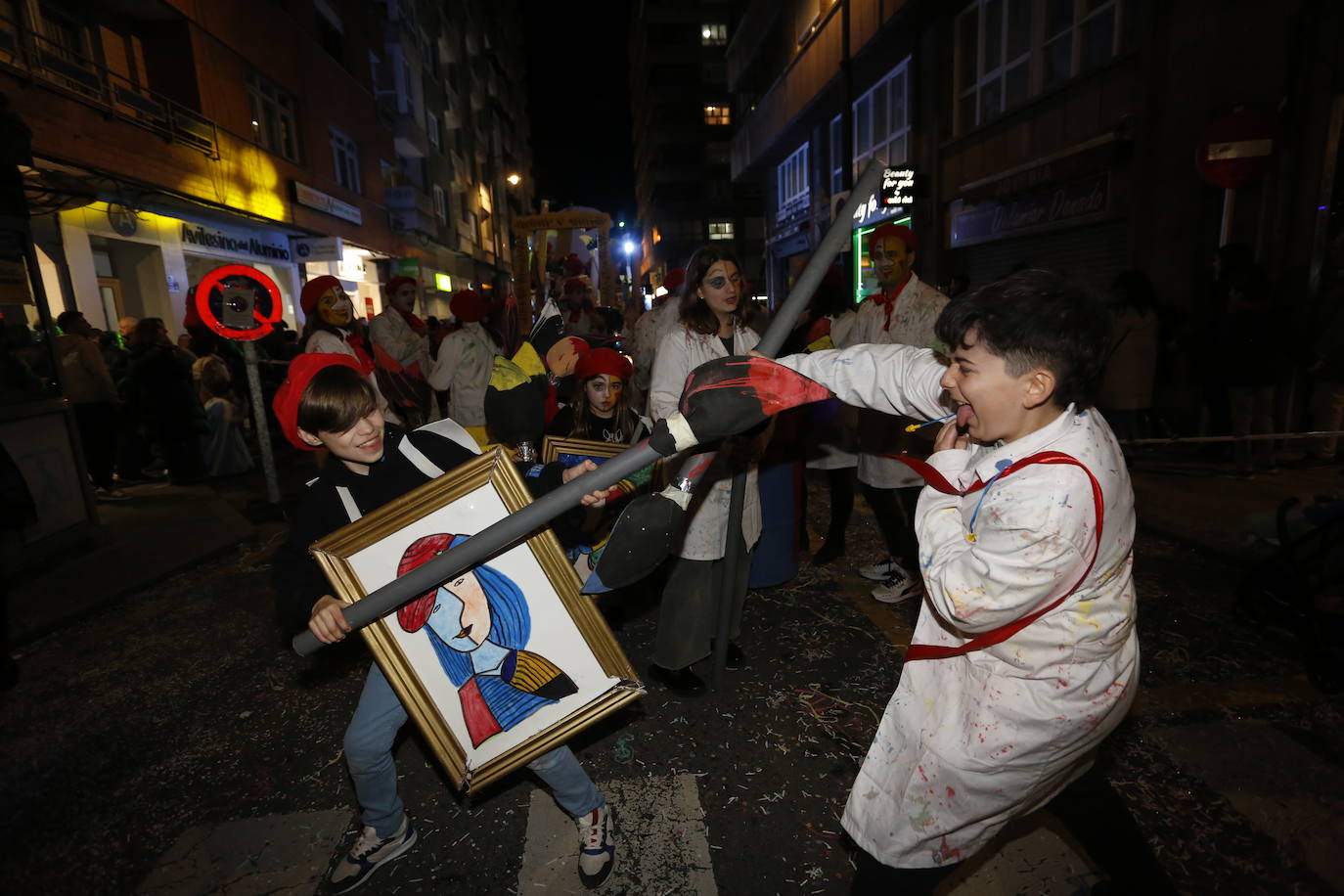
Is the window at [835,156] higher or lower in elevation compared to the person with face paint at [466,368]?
higher

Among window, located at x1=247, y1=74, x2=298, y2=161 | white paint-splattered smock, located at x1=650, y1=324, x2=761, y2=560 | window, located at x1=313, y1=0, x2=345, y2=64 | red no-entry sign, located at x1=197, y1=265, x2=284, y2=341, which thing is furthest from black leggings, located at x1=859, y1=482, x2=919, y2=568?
window, located at x1=313, y1=0, x2=345, y2=64

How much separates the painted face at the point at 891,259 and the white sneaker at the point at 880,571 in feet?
6.25

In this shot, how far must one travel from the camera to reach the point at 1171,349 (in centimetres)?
804

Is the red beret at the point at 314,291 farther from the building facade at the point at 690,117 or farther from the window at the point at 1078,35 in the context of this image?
the building facade at the point at 690,117

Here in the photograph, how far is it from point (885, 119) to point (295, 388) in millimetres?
17554

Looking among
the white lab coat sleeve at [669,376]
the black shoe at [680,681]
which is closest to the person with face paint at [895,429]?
the black shoe at [680,681]

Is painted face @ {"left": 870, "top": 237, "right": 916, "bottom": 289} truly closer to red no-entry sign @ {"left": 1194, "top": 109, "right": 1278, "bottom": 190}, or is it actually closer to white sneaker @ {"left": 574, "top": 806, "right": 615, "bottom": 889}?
white sneaker @ {"left": 574, "top": 806, "right": 615, "bottom": 889}

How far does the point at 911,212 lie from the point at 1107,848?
48.8 ft

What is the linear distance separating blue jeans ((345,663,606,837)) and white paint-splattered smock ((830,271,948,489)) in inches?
104

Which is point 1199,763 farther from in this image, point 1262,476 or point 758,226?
point 758,226

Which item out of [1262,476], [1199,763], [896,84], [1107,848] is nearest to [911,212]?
[896,84]

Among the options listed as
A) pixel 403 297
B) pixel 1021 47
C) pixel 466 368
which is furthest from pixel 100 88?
pixel 1021 47

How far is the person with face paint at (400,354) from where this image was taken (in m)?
7.07

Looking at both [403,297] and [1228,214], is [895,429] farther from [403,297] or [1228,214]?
[1228,214]
